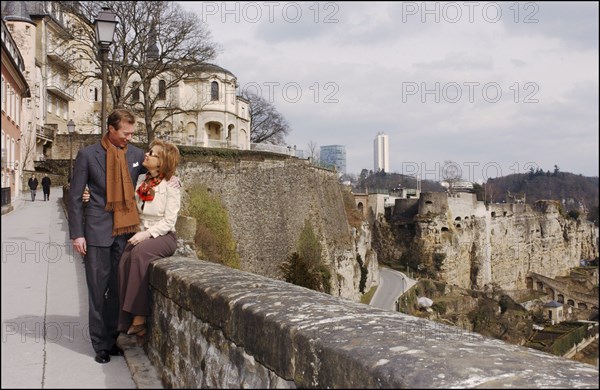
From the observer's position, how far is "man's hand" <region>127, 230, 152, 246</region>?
485 cm

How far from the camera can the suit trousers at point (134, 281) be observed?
488 cm

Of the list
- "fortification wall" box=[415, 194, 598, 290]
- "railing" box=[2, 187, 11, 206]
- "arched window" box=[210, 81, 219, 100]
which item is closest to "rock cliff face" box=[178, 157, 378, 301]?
"railing" box=[2, 187, 11, 206]

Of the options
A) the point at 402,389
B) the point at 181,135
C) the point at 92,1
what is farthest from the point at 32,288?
the point at 181,135

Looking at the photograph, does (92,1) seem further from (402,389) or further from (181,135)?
(402,389)

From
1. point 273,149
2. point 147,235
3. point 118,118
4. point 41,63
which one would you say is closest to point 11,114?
point 41,63

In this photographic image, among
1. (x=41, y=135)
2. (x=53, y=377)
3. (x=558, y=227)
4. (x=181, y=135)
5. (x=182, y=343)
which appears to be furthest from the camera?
(x=558, y=227)

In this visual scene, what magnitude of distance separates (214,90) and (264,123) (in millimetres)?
16760

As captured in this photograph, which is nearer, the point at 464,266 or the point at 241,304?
the point at 241,304

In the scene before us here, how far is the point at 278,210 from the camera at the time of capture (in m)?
37.8

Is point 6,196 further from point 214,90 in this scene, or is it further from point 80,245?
point 214,90

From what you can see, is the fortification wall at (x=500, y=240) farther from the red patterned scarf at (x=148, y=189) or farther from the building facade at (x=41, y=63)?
the red patterned scarf at (x=148, y=189)

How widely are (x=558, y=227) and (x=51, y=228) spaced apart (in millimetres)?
67773

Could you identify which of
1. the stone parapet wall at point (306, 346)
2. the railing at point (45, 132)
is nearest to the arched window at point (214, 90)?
the railing at point (45, 132)

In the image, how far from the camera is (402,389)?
2.09 meters
